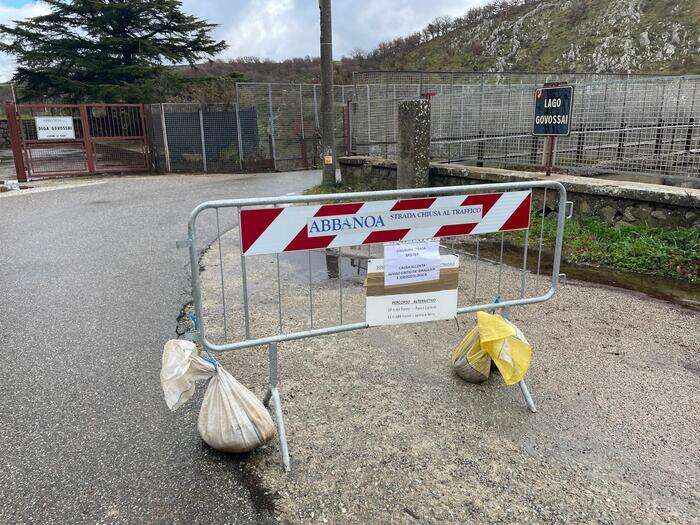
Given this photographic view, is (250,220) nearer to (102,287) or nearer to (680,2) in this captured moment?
(102,287)

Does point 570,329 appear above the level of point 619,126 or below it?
below

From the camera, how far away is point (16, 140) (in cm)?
1612

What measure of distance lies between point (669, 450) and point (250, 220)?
8.89ft

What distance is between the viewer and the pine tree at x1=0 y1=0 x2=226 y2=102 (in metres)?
27.3

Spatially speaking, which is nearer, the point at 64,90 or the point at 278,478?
the point at 278,478

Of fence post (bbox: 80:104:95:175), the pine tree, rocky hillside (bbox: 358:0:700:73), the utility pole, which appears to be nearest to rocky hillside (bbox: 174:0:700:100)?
rocky hillside (bbox: 358:0:700:73)

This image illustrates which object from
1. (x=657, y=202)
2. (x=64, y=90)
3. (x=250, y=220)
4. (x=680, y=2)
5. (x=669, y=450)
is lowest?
(x=669, y=450)

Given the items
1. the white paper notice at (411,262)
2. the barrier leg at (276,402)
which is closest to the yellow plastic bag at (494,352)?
the white paper notice at (411,262)

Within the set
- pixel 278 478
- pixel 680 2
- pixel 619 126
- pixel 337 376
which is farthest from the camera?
pixel 680 2

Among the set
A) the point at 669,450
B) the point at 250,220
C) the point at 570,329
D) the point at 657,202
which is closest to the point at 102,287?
the point at 250,220

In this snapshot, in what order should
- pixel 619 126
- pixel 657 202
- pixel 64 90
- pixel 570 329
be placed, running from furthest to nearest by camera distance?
pixel 64 90
pixel 619 126
pixel 657 202
pixel 570 329

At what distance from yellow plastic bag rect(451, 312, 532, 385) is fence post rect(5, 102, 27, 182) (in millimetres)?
16750

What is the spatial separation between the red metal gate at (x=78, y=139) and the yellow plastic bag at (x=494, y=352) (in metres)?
16.8

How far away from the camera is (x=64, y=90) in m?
27.8
